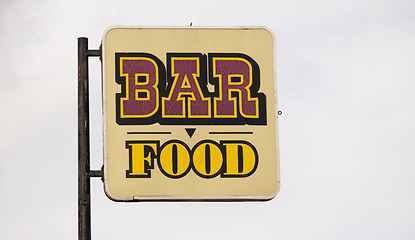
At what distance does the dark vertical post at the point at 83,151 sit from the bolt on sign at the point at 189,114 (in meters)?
0.31

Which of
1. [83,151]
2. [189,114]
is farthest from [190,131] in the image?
[83,151]

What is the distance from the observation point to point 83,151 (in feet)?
44.5

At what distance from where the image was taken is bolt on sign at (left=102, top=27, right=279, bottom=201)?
13.8 m

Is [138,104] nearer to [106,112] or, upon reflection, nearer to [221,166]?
[106,112]

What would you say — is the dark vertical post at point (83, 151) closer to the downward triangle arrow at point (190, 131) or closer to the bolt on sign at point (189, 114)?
the bolt on sign at point (189, 114)

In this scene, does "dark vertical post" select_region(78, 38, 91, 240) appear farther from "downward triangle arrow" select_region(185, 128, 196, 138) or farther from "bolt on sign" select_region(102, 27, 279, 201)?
"downward triangle arrow" select_region(185, 128, 196, 138)

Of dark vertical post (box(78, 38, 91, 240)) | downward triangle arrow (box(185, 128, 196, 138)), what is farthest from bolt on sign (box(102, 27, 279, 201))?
dark vertical post (box(78, 38, 91, 240))

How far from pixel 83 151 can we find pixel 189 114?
1.67 m

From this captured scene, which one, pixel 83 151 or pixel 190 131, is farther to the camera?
pixel 190 131

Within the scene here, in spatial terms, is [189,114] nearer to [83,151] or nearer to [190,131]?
[190,131]

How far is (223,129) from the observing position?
46.1 feet

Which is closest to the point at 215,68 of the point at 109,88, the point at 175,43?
the point at 175,43

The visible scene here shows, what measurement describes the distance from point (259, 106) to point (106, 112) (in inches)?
89.7

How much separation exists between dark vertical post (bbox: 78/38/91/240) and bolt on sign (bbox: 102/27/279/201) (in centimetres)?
31
